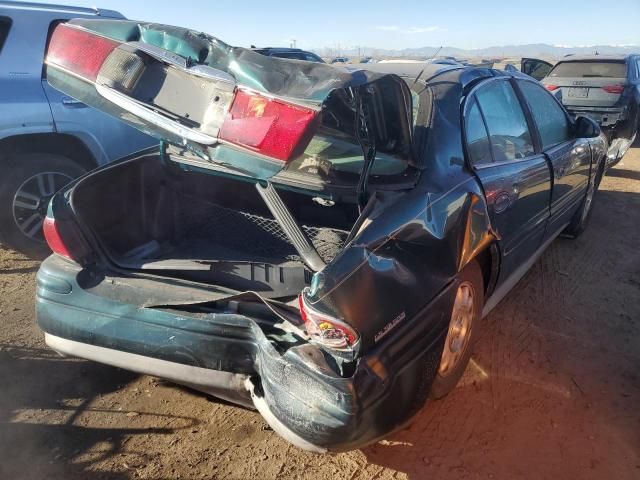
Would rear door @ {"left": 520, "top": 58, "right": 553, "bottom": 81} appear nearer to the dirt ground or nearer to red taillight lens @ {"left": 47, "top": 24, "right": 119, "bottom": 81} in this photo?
the dirt ground

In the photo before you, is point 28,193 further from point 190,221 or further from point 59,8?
point 190,221

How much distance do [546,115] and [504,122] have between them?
846mm

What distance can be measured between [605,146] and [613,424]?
133 inches

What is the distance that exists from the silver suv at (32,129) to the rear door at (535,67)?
9.76 m

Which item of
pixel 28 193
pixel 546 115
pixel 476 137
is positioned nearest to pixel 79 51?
pixel 476 137

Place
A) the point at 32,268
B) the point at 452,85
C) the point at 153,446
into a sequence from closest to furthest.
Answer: the point at 153,446, the point at 452,85, the point at 32,268

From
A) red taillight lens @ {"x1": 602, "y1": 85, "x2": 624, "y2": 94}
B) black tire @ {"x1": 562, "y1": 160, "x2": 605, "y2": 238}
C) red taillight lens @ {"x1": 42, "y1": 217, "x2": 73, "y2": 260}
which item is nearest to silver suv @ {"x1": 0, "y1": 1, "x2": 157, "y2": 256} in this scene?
red taillight lens @ {"x1": 42, "y1": 217, "x2": 73, "y2": 260}

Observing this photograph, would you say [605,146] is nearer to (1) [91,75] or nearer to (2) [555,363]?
(2) [555,363]

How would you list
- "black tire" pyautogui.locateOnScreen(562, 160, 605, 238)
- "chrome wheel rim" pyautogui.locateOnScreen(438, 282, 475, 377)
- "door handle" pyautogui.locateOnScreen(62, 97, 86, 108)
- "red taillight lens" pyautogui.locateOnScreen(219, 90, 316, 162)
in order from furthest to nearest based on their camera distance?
"black tire" pyautogui.locateOnScreen(562, 160, 605, 238)
"door handle" pyautogui.locateOnScreen(62, 97, 86, 108)
"chrome wheel rim" pyautogui.locateOnScreen(438, 282, 475, 377)
"red taillight lens" pyautogui.locateOnScreen(219, 90, 316, 162)

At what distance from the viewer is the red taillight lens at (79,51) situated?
2.15m

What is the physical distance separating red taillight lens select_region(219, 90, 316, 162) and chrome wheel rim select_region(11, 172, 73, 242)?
10.2 ft

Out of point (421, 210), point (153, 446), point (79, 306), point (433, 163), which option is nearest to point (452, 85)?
point (433, 163)

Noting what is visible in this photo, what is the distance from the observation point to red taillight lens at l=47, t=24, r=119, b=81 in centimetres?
215

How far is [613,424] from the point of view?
2.58 m
